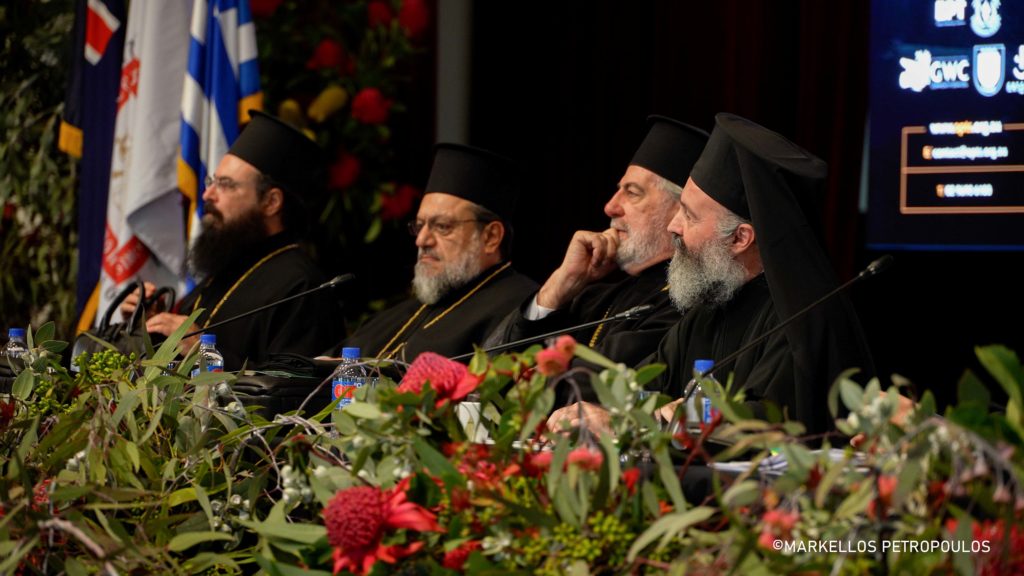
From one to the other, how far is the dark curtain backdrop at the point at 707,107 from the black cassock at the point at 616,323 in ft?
3.01

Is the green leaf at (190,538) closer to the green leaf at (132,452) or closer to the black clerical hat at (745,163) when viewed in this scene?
the green leaf at (132,452)

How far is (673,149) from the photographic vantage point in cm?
423

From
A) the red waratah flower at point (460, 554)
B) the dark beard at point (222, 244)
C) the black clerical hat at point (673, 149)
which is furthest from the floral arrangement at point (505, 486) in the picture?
the dark beard at point (222, 244)

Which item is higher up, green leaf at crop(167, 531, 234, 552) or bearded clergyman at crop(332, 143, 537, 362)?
bearded clergyman at crop(332, 143, 537, 362)

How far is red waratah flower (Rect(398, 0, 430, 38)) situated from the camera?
6.01 meters

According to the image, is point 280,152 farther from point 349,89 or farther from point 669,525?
point 669,525

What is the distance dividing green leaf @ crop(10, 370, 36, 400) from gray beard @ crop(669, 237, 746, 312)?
1.83 m

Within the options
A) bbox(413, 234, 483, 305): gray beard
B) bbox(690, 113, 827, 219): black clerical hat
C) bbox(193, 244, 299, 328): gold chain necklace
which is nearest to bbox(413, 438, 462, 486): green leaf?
bbox(690, 113, 827, 219): black clerical hat

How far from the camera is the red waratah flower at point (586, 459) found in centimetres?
141

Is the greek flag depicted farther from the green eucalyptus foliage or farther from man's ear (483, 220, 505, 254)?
man's ear (483, 220, 505, 254)

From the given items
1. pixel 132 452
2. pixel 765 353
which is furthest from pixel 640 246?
pixel 132 452

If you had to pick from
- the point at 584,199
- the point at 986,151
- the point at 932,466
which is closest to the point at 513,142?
the point at 584,199

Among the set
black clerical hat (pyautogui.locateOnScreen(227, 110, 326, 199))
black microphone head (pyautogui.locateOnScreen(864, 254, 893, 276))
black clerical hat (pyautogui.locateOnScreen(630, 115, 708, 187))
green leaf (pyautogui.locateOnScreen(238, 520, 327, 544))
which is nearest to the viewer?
green leaf (pyautogui.locateOnScreen(238, 520, 327, 544))

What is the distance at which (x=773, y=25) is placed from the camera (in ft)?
17.2
